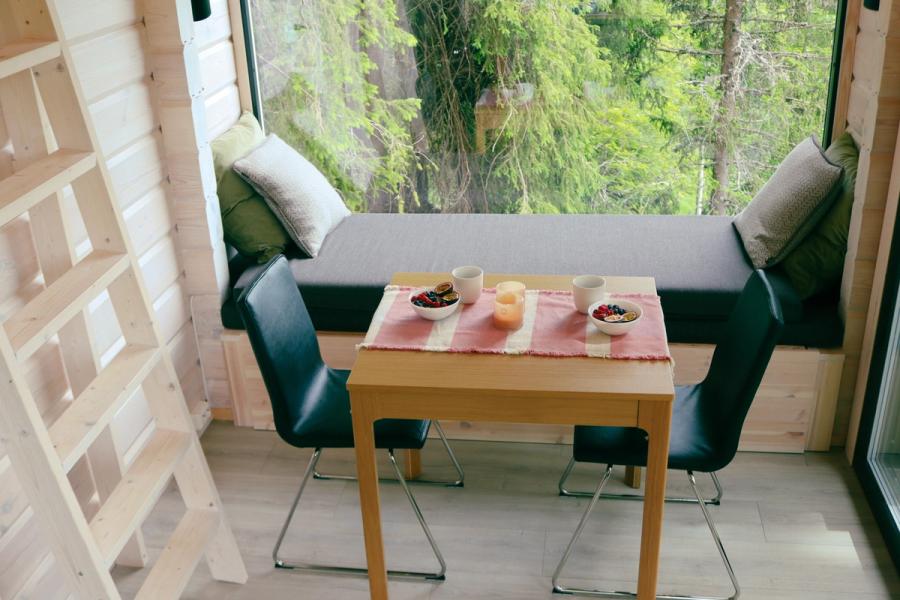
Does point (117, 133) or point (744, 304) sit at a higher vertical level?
point (117, 133)

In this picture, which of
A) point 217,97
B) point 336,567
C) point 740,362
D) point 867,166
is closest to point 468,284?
point 740,362

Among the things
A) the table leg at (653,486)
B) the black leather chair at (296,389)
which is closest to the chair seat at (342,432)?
the black leather chair at (296,389)

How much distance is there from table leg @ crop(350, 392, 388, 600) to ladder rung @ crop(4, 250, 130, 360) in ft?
2.22

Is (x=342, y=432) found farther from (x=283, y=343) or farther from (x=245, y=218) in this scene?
(x=245, y=218)

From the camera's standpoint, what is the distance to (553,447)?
133 inches

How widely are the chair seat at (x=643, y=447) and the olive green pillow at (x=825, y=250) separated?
0.84 meters

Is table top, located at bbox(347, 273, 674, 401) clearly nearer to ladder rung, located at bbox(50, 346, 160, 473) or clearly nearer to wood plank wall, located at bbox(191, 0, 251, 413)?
ladder rung, located at bbox(50, 346, 160, 473)

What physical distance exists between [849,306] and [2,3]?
2670mm

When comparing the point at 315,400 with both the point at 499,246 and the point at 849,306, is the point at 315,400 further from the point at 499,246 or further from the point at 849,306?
the point at 849,306

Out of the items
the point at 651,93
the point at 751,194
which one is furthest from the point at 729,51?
the point at 751,194

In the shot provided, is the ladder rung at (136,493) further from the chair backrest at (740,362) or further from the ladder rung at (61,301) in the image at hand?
the chair backrest at (740,362)

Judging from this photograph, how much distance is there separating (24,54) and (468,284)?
1268 millimetres

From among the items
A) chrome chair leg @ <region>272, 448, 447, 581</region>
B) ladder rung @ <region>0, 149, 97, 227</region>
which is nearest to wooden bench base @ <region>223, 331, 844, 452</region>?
chrome chair leg @ <region>272, 448, 447, 581</region>

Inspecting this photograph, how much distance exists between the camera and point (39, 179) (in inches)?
82.5
